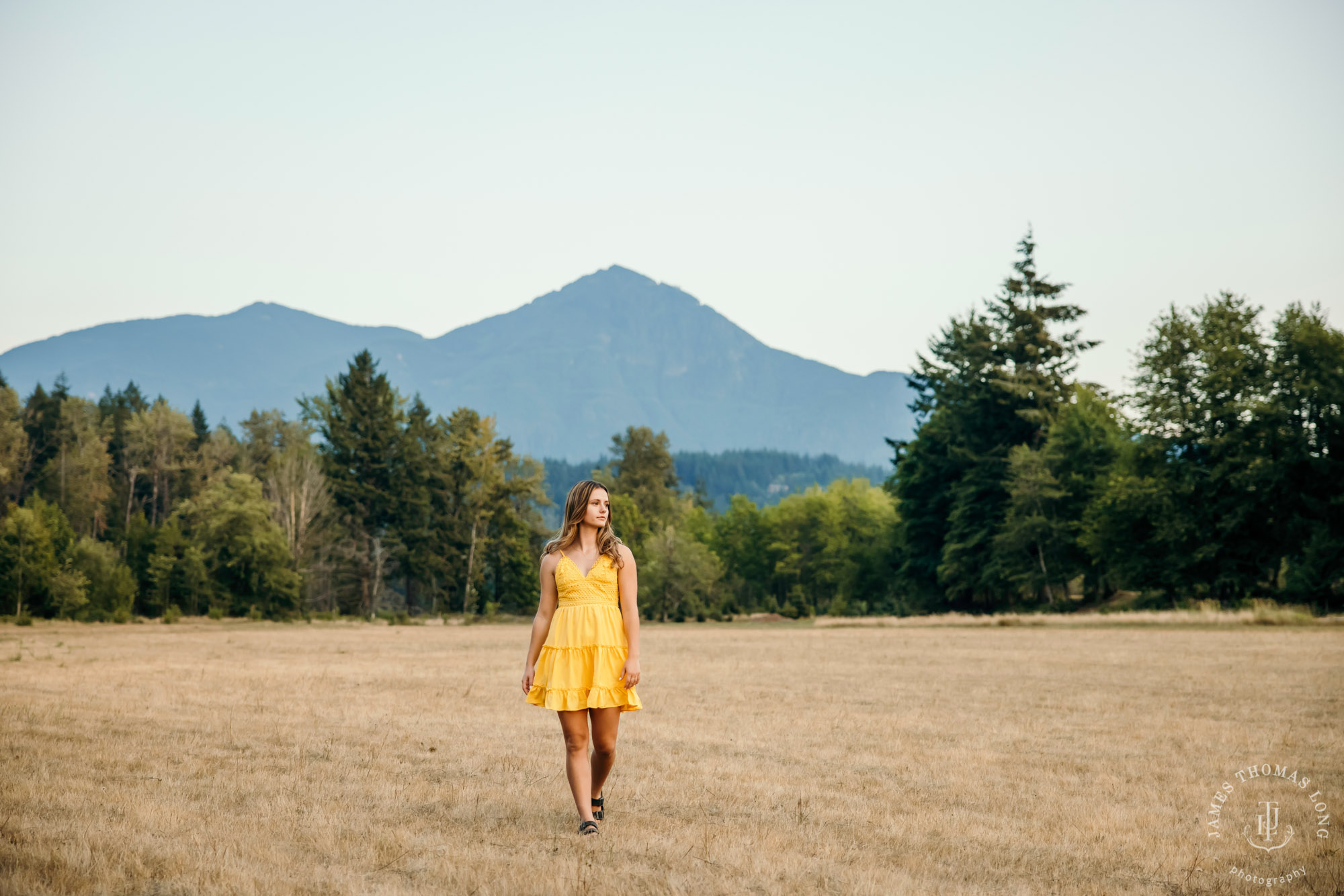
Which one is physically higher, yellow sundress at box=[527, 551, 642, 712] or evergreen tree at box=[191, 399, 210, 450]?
evergreen tree at box=[191, 399, 210, 450]

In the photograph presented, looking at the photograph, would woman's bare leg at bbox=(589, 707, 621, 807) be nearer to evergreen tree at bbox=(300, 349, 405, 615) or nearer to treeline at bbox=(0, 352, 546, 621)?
treeline at bbox=(0, 352, 546, 621)

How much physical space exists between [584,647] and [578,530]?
0.84 metres

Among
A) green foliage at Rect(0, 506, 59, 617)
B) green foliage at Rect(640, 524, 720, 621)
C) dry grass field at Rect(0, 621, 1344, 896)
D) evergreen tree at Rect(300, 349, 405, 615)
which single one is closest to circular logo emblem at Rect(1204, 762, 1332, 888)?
dry grass field at Rect(0, 621, 1344, 896)

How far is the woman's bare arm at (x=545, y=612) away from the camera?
708cm

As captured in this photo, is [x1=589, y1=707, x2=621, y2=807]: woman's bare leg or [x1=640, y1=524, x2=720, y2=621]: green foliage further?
[x1=640, y1=524, x2=720, y2=621]: green foliage

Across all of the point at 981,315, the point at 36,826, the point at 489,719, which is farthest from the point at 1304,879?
the point at 981,315

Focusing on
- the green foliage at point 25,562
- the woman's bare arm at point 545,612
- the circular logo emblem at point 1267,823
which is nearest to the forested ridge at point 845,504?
the green foliage at point 25,562

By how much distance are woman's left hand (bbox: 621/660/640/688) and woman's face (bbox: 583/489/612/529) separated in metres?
1.01

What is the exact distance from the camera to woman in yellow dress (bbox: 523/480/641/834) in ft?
22.6

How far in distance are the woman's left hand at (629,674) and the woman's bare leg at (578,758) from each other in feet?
1.16

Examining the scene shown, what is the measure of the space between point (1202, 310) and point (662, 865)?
2188 inches

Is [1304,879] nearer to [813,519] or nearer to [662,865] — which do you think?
[662,865]

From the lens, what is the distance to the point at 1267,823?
7414 millimetres

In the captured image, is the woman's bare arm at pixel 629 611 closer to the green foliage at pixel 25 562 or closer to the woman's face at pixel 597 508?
the woman's face at pixel 597 508
